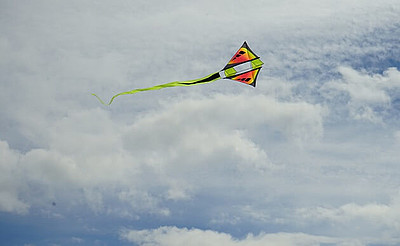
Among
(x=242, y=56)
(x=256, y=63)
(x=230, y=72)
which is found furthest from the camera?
(x=256, y=63)

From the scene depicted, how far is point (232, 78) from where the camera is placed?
63562 mm

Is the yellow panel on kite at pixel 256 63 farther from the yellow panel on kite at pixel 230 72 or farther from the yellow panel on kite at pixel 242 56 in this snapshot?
the yellow panel on kite at pixel 230 72

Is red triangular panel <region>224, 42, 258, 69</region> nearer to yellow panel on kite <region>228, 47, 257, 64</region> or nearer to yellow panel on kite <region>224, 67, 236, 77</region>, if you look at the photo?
yellow panel on kite <region>228, 47, 257, 64</region>

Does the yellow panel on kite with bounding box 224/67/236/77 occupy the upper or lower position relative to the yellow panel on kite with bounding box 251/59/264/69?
lower

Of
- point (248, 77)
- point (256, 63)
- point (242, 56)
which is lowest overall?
point (248, 77)

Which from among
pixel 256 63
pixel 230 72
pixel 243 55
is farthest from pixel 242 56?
pixel 230 72

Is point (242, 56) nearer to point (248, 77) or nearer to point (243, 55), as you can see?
point (243, 55)

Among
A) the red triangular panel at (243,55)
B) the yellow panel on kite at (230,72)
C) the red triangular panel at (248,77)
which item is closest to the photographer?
the yellow panel on kite at (230,72)

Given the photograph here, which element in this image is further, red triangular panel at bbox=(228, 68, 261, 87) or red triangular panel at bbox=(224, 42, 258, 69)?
red triangular panel at bbox=(228, 68, 261, 87)

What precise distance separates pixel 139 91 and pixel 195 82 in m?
8.58

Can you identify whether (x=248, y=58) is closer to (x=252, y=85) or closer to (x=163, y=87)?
(x=252, y=85)

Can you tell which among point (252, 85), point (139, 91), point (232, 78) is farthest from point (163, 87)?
point (252, 85)

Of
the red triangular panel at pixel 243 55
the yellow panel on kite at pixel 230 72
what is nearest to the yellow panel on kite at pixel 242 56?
the red triangular panel at pixel 243 55

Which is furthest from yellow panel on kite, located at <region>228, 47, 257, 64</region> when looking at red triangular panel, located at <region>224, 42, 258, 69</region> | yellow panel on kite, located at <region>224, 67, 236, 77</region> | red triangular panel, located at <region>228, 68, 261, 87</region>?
red triangular panel, located at <region>228, 68, 261, 87</region>
